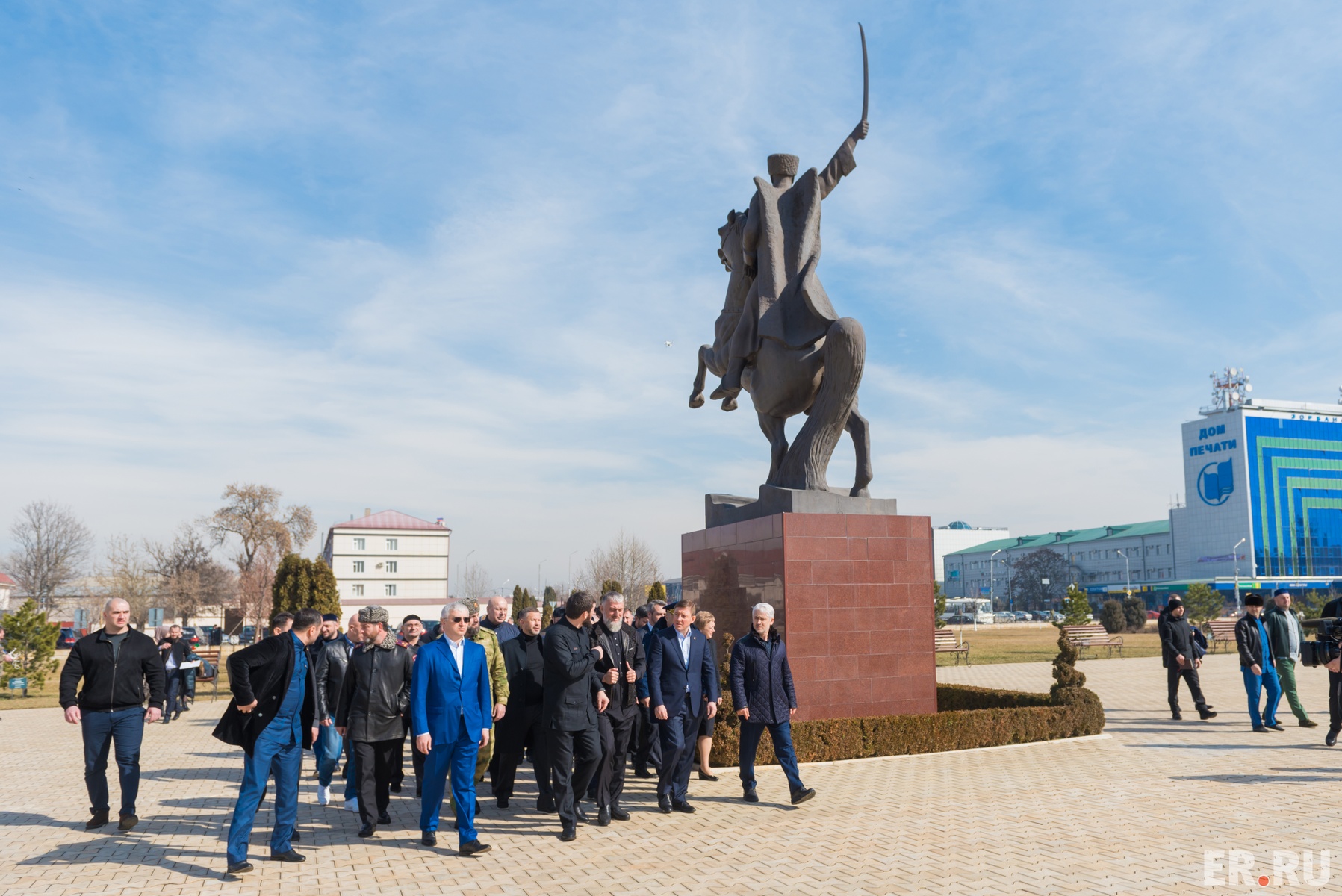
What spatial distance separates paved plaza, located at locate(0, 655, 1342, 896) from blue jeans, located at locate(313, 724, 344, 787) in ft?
1.04

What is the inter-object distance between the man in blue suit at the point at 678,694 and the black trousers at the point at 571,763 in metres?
0.60

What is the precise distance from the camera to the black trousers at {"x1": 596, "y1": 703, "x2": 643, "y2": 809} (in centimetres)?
678

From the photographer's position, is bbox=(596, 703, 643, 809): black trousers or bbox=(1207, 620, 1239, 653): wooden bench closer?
bbox=(596, 703, 643, 809): black trousers

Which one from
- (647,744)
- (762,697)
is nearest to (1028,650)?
(647,744)

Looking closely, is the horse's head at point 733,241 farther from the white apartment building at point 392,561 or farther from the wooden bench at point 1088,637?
the white apartment building at point 392,561

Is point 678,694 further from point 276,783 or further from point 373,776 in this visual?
point 276,783

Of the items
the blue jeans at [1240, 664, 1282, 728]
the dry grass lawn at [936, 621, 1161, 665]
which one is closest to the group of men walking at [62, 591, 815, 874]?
the blue jeans at [1240, 664, 1282, 728]

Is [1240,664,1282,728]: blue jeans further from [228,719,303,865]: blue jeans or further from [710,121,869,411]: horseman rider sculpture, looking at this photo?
[228,719,303,865]: blue jeans

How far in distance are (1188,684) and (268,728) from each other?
1072cm

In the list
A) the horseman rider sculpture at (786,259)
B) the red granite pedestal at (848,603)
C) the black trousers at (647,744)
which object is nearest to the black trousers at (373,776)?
the black trousers at (647,744)

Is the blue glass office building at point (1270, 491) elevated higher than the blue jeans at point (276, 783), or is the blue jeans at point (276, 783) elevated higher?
the blue glass office building at point (1270, 491)

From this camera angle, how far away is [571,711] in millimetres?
A: 6445

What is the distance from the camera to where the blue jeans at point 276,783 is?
5.66 meters

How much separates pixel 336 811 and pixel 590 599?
2910 millimetres
